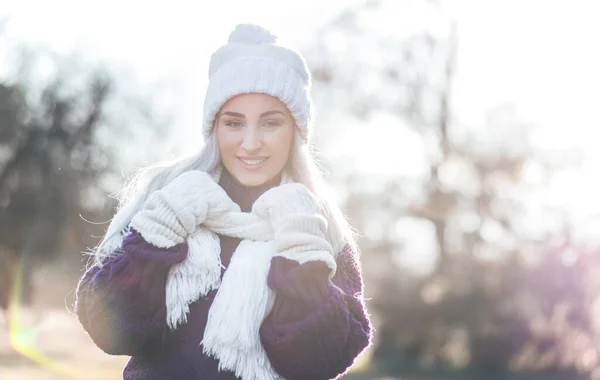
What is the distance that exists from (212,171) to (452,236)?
35.3ft

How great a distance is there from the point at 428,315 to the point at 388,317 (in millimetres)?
565

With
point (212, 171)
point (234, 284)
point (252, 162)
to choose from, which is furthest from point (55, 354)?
point (234, 284)

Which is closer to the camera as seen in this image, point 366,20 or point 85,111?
point 85,111

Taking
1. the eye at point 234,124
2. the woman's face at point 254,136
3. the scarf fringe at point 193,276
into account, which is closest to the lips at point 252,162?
the woman's face at point 254,136

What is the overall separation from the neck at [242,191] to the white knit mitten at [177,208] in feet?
0.37

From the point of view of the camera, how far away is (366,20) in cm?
1440

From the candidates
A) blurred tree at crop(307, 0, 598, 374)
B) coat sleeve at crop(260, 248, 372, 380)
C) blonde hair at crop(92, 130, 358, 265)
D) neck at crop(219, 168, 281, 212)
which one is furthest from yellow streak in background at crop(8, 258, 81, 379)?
coat sleeve at crop(260, 248, 372, 380)

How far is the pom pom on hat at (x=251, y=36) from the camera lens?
9.79 feet

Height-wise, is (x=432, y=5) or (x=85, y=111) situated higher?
(x=432, y=5)

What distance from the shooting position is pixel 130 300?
2594 millimetres

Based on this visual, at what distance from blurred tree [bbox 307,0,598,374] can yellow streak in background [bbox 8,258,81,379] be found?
527 centimetres

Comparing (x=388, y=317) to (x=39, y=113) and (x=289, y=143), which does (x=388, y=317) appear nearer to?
(x=39, y=113)

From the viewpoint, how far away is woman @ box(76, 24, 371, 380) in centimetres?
261

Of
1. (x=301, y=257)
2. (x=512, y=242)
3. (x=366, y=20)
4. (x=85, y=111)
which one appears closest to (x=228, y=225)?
(x=301, y=257)
